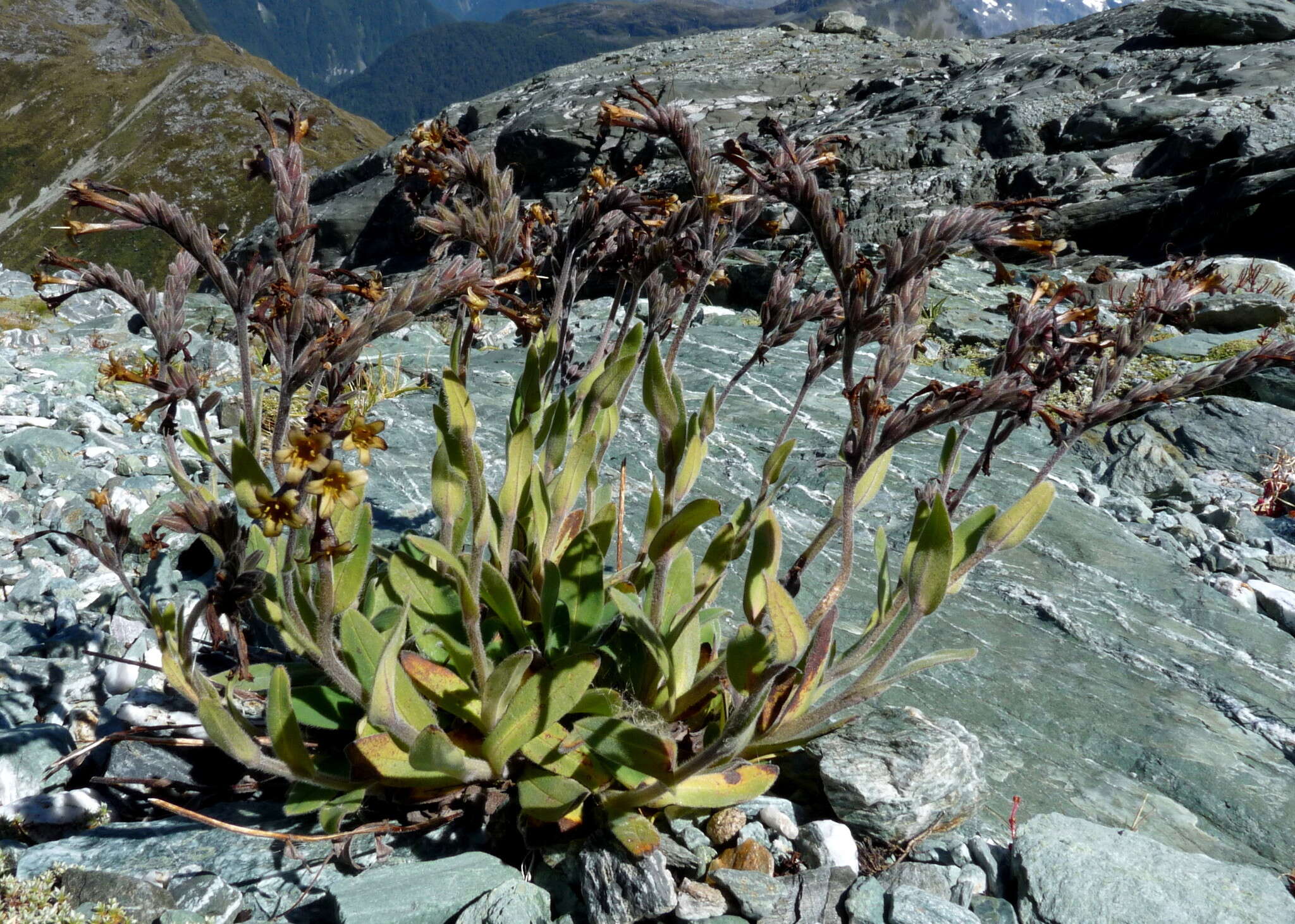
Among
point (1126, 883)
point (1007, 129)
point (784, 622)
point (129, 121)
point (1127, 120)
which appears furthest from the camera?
point (129, 121)

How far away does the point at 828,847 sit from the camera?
280 centimetres

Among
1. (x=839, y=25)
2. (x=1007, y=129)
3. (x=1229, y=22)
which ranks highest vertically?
(x=839, y=25)

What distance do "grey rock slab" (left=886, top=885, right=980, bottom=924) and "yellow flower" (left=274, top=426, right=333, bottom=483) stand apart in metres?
2.18

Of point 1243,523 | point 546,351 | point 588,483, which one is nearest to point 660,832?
point 588,483

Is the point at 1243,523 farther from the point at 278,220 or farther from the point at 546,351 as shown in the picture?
the point at 278,220

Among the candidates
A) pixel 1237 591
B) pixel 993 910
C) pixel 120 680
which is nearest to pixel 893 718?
pixel 993 910

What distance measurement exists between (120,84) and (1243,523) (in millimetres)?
191342

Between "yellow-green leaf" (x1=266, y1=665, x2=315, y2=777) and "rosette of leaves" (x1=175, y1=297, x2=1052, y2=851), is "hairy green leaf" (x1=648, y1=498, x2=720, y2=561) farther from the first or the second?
"yellow-green leaf" (x1=266, y1=665, x2=315, y2=777)

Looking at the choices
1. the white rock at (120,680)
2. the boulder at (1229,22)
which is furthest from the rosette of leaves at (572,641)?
the boulder at (1229,22)

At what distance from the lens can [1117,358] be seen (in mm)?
2885

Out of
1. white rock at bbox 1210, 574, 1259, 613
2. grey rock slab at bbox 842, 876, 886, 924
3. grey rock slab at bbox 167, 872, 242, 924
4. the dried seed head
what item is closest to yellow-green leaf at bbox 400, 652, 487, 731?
grey rock slab at bbox 167, 872, 242, 924

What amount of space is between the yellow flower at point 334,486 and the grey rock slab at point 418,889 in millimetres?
1212

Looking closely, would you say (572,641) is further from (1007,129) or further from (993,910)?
(1007,129)

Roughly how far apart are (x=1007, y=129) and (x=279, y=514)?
77.3 ft
